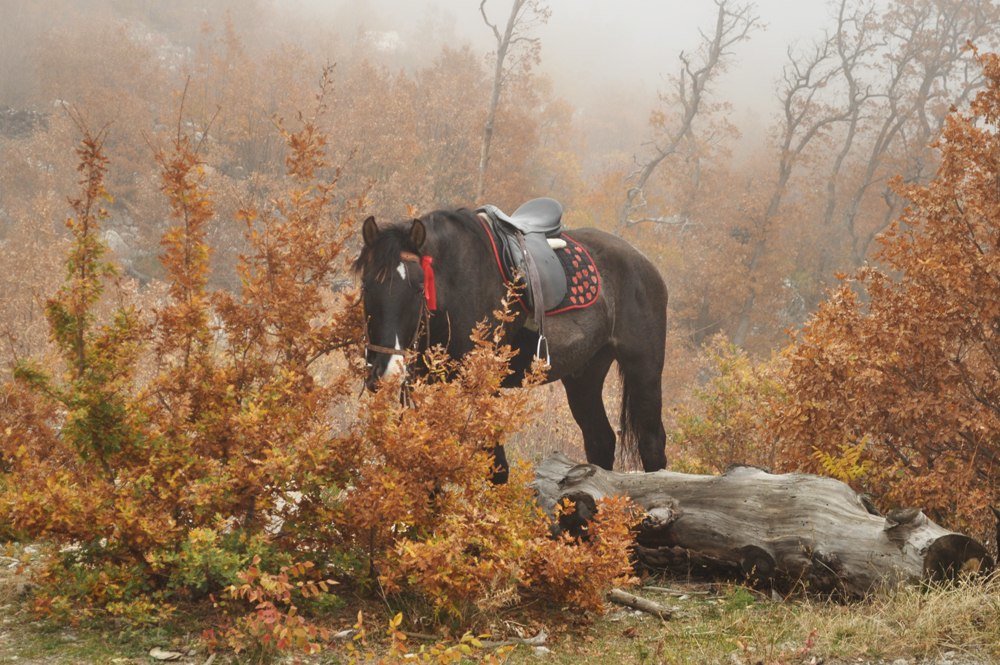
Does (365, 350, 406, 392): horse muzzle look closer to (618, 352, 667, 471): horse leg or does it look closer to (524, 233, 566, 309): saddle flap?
(524, 233, 566, 309): saddle flap

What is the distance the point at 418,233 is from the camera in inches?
177

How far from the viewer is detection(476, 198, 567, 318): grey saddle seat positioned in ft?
17.8

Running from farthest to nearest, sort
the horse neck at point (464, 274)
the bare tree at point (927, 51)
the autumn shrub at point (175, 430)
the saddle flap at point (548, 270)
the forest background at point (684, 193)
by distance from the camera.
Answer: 1. the bare tree at point (927, 51)
2. the saddle flap at point (548, 270)
3. the forest background at point (684, 193)
4. the horse neck at point (464, 274)
5. the autumn shrub at point (175, 430)

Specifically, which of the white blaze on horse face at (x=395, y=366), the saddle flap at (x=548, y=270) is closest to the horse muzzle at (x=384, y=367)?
the white blaze on horse face at (x=395, y=366)

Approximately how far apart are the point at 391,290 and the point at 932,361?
367 centimetres

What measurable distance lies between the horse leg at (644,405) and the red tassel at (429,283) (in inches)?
96.4

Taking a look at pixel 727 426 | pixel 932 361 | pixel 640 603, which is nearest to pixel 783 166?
pixel 727 426

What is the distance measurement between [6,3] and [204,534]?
44.1 metres

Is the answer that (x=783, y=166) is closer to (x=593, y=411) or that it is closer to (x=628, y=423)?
(x=628, y=423)

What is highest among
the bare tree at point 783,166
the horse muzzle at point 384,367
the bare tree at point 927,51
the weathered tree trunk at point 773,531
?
the bare tree at point 927,51

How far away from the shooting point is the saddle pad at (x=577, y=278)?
5.84 meters

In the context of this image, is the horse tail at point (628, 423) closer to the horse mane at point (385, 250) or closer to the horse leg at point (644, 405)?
the horse leg at point (644, 405)

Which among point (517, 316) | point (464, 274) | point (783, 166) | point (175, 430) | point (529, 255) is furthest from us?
point (783, 166)

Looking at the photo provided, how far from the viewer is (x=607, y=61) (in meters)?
77.4
